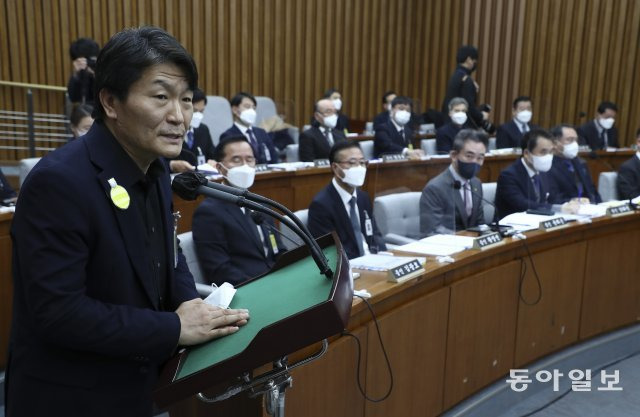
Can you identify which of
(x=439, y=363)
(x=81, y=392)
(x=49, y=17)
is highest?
(x=49, y=17)

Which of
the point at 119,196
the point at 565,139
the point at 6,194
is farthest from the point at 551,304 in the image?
the point at 6,194

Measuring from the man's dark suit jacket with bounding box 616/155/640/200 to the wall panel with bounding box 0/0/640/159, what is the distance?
3.81 metres

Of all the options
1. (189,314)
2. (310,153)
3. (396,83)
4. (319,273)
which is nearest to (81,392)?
(189,314)

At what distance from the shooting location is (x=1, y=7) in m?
7.14

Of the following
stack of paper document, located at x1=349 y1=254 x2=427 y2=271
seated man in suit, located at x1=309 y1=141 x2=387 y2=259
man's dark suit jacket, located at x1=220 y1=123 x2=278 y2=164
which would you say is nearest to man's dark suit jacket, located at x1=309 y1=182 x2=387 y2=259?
seated man in suit, located at x1=309 y1=141 x2=387 y2=259

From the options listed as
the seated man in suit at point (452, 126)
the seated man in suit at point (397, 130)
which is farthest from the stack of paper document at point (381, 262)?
the seated man in suit at point (452, 126)

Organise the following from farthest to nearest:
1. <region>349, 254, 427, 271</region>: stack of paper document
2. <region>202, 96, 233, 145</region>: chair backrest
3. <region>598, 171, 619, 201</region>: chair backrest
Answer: <region>202, 96, 233, 145</region>: chair backrest → <region>598, 171, 619, 201</region>: chair backrest → <region>349, 254, 427, 271</region>: stack of paper document

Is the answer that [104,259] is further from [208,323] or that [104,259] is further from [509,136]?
[509,136]

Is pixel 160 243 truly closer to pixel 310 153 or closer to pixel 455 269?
pixel 455 269

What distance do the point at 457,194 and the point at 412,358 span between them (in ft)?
4.88

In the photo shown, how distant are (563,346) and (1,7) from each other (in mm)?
6707

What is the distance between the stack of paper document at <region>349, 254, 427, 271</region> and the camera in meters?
2.58

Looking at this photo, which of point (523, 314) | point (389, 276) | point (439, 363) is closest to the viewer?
point (389, 276)

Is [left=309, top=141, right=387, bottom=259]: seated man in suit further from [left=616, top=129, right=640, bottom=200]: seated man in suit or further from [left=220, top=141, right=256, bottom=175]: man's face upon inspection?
[left=616, top=129, right=640, bottom=200]: seated man in suit
